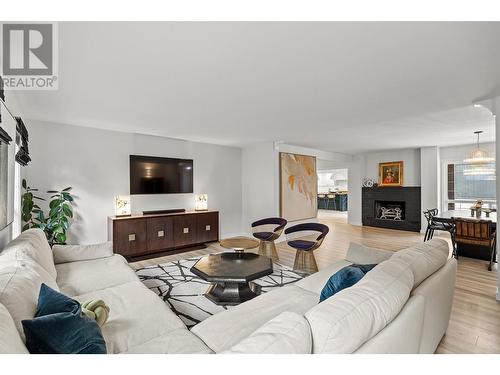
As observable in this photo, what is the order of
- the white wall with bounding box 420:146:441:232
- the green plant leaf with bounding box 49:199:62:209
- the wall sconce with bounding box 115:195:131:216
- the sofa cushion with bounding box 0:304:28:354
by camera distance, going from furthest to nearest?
the white wall with bounding box 420:146:441:232 → the wall sconce with bounding box 115:195:131:216 → the green plant leaf with bounding box 49:199:62:209 → the sofa cushion with bounding box 0:304:28:354

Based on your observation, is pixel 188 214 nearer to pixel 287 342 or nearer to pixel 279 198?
pixel 279 198

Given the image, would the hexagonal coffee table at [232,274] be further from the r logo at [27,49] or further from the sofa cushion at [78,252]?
the r logo at [27,49]

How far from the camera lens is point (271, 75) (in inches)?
87.0

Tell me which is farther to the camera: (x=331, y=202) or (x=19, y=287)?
(x=331, y=202)

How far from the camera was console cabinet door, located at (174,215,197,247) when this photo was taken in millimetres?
4734

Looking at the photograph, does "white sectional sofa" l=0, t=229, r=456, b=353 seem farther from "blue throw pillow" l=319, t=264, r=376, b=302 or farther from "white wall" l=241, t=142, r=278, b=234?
"white wall" l=241, t=142, r=278, b=234

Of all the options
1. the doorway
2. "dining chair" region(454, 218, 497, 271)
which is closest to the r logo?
"dining chair" region(454, 218, 497, 271)

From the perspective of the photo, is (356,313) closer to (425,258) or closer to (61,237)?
(425,258)

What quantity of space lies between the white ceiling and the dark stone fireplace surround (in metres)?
3.33

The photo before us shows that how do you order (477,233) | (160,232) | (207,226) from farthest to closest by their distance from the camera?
(207,226), (160,232), (477,233)

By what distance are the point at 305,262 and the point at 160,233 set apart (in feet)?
8.73

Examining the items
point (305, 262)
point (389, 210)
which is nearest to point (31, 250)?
point (305, 262)
